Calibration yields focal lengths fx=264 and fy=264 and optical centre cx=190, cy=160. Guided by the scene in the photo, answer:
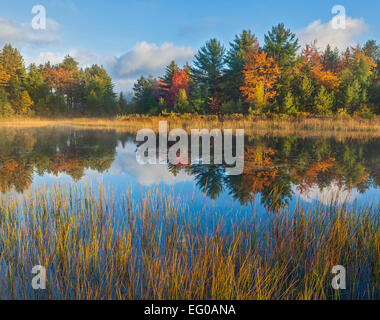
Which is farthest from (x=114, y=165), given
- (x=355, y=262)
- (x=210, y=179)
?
(x=355, y=262)

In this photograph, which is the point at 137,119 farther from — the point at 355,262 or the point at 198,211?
the point at 355,262

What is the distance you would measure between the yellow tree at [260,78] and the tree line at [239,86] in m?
0.02

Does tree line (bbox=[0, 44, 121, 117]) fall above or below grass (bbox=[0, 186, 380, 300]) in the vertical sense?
above

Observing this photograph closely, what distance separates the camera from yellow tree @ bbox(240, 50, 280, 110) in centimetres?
2778

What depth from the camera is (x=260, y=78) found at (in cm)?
2930

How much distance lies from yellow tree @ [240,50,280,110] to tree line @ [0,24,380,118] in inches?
0.8

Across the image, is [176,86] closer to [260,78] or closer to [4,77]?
[260,78]

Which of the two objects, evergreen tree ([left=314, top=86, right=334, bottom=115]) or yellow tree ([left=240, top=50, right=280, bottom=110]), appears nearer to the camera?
evergreen tree ([left=314, top=86, right=334, bottom=115])

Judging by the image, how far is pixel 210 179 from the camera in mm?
7230

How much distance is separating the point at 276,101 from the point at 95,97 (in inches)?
1293

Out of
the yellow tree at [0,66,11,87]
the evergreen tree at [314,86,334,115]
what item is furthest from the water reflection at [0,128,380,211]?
the yellow tree at [0,66,11,87]

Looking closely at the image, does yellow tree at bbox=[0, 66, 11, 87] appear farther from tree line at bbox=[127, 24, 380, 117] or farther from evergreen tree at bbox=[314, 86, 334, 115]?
evergreen tree at bbox=[314, 86, 334, 115]

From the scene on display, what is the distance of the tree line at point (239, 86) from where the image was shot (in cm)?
2708
